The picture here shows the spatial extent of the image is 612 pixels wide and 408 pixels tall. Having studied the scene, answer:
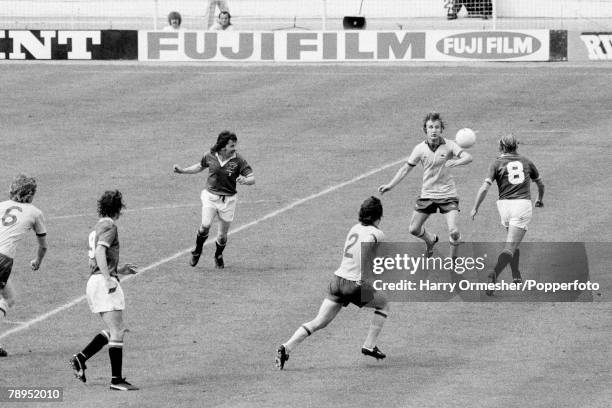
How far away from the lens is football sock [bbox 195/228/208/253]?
70.6 feet

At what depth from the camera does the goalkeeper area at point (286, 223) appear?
16.0 m

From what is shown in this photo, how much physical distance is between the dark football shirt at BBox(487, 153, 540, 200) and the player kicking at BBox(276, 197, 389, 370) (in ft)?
13.5

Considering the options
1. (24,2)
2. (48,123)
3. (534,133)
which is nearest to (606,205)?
(534,133)

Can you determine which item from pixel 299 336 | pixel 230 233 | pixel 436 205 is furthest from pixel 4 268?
pixel 230 233

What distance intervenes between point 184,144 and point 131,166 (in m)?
2.71

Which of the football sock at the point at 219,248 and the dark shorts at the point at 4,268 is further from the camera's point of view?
the football sock at the point at 219,248

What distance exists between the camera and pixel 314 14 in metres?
52.8

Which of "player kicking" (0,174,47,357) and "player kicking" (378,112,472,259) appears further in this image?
"player kicking" (378,112,472,259)

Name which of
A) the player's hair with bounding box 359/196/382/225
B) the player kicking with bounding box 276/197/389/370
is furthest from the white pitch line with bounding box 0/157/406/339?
the player's hair with bounding box 359/196/382/225

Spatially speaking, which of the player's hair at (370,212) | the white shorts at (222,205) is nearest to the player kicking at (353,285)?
the player's hair at (370,212)

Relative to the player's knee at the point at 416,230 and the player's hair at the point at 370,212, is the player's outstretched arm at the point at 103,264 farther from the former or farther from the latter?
the player's knee at the point at 416,230

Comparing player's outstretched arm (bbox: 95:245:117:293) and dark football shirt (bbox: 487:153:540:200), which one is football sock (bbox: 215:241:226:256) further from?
player's outstretched arm (bbox: 95:245:117:293)

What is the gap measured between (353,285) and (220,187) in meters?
6.18

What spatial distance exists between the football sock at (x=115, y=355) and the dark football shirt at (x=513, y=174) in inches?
262
